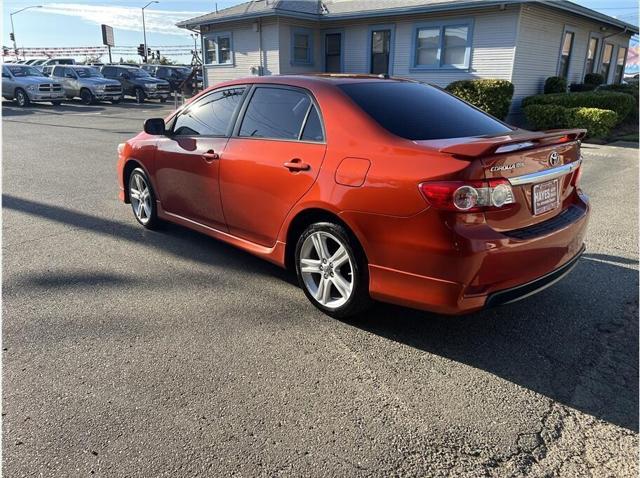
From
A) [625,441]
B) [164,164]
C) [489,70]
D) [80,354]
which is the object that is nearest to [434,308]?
[625,441]

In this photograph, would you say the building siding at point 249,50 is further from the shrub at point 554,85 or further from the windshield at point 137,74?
the shrub at point 554,85

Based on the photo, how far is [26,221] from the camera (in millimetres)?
5930

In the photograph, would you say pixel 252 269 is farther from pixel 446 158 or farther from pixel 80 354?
pixel 446 158

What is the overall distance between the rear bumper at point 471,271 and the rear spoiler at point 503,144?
1.32 ft

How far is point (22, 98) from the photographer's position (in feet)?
75.9

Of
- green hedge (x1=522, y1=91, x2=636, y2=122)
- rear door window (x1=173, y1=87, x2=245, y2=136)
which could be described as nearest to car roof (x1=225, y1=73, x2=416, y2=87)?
rear door window (x1=173, y1=87, x2=245, y2=136)

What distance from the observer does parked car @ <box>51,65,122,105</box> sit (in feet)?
80.1

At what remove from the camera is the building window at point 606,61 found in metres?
21.1

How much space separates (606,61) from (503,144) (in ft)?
74.7

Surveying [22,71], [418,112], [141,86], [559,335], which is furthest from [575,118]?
[22,71]

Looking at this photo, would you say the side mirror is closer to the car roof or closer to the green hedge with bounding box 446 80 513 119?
the car roof

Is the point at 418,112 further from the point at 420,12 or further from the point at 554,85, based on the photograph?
the point at 554,85

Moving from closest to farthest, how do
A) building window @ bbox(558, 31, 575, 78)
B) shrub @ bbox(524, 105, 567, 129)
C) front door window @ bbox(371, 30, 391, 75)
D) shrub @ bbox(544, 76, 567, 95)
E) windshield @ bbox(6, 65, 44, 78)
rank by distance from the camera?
A: shrub @ bbox(524, 105, 567, 129)
shrub @ bbox(544, 76, 567, 95)
building window @ bbox(558, 31, 575, 78)
front door window @ bbox(371, 30, 391, 75)
windshield @ bbox(6, 65, 44, 78)

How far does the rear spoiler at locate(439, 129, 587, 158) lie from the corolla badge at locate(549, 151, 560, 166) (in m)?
0.07
